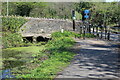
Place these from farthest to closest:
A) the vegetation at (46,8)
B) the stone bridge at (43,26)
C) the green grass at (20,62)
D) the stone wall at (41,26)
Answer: the vegetation at (46,8), the stone wall at (41,26), the stone bridge at (43,26), the green grass at (20,62)

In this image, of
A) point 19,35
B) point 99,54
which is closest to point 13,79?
point 99,54

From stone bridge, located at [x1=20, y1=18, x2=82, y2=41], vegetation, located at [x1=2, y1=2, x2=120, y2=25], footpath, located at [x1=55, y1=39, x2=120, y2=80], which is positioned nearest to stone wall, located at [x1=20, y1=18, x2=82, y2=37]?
stone bridge, located at [x1=20, y1=18, x2=82, y2=41]

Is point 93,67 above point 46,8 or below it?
below

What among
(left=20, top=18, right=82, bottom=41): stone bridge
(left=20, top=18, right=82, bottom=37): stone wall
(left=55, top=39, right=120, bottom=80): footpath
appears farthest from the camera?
(left=20, top=18, right=82, bottom=37): stone wall

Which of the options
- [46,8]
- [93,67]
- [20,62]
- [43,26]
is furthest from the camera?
[46,8]

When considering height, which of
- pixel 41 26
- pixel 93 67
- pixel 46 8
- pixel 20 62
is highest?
pixel 46 8

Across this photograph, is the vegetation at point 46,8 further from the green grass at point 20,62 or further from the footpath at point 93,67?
the footpath at point 93,67

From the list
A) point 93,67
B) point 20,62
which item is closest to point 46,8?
point 20,62

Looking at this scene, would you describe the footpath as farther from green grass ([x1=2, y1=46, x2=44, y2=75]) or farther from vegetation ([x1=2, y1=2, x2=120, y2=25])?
vegetation ([x1=2, y1=2, x2=120, y2=25])

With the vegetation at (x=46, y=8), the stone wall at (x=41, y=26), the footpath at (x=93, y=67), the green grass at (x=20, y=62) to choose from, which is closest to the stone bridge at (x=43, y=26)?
the stone wall at (x=41, y=26)

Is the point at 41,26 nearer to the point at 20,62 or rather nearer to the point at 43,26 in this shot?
the point at 43,26

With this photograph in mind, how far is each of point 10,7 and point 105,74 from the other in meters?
38.8

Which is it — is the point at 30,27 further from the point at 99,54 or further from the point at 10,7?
the point at 99,54

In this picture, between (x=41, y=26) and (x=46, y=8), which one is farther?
(x=46, y=8)
